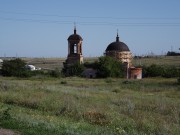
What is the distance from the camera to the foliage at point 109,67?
7468 cm

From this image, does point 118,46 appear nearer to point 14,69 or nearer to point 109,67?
point 109,67

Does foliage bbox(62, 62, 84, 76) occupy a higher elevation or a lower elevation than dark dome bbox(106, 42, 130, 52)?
lower

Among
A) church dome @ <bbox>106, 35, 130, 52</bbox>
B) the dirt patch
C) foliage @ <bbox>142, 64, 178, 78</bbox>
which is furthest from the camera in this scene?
foliage @ <bbox>142, 64, 178, 78</bbox>

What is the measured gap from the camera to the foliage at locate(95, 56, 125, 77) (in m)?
74.7

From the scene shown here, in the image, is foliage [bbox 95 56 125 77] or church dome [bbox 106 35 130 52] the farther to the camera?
church dome [bbox 106 35 130 52]

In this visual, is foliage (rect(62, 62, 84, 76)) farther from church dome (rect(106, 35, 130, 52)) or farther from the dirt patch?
the dirt patch

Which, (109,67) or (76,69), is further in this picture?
(76,69)

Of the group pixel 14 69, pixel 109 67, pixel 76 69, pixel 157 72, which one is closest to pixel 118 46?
pixel 109 67

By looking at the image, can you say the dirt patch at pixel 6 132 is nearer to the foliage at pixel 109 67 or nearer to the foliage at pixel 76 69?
the foliage at pixel 109 67

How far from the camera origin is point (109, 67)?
75312mm

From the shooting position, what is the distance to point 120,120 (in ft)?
49.8

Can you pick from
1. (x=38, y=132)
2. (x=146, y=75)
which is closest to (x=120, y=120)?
(x=38, y=132)

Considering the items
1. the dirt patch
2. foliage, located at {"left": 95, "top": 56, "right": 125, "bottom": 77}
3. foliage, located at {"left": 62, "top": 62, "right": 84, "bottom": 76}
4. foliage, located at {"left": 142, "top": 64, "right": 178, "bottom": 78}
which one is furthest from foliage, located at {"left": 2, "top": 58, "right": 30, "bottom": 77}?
→ the dirt patch

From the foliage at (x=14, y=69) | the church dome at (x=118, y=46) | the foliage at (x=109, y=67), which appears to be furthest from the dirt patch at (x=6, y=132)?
the foliage at (x=14, y=69)
